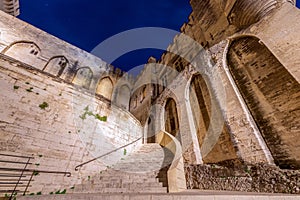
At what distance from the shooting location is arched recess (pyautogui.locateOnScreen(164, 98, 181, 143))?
951 cm

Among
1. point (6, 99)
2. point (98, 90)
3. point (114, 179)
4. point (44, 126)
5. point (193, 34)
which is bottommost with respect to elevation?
point (114, 179)

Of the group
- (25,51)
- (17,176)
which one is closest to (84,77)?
(25,51)

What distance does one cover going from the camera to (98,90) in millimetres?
14125

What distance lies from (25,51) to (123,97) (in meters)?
9.18

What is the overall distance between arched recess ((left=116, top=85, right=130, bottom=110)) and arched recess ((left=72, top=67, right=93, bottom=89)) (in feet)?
11.1

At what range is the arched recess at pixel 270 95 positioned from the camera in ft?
13.9

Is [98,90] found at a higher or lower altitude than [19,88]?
higher

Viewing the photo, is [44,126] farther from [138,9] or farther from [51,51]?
[138,9]

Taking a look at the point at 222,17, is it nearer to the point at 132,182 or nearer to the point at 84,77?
the point at 132,182

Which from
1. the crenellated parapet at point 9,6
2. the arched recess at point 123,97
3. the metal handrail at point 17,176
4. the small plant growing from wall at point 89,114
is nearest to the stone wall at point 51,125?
the small plant growing from wall at point 89,114

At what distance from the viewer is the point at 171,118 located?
33.6ft

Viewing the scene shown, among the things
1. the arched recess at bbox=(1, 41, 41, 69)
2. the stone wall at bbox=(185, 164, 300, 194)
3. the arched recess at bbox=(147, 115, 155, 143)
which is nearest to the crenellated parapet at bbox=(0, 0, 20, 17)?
the arched recess at bbox=(1, 41, 41, 69)

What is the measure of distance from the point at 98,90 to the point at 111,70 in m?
3.11

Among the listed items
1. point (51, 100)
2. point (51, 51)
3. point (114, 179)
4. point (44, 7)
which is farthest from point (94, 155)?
point (44, 7)
